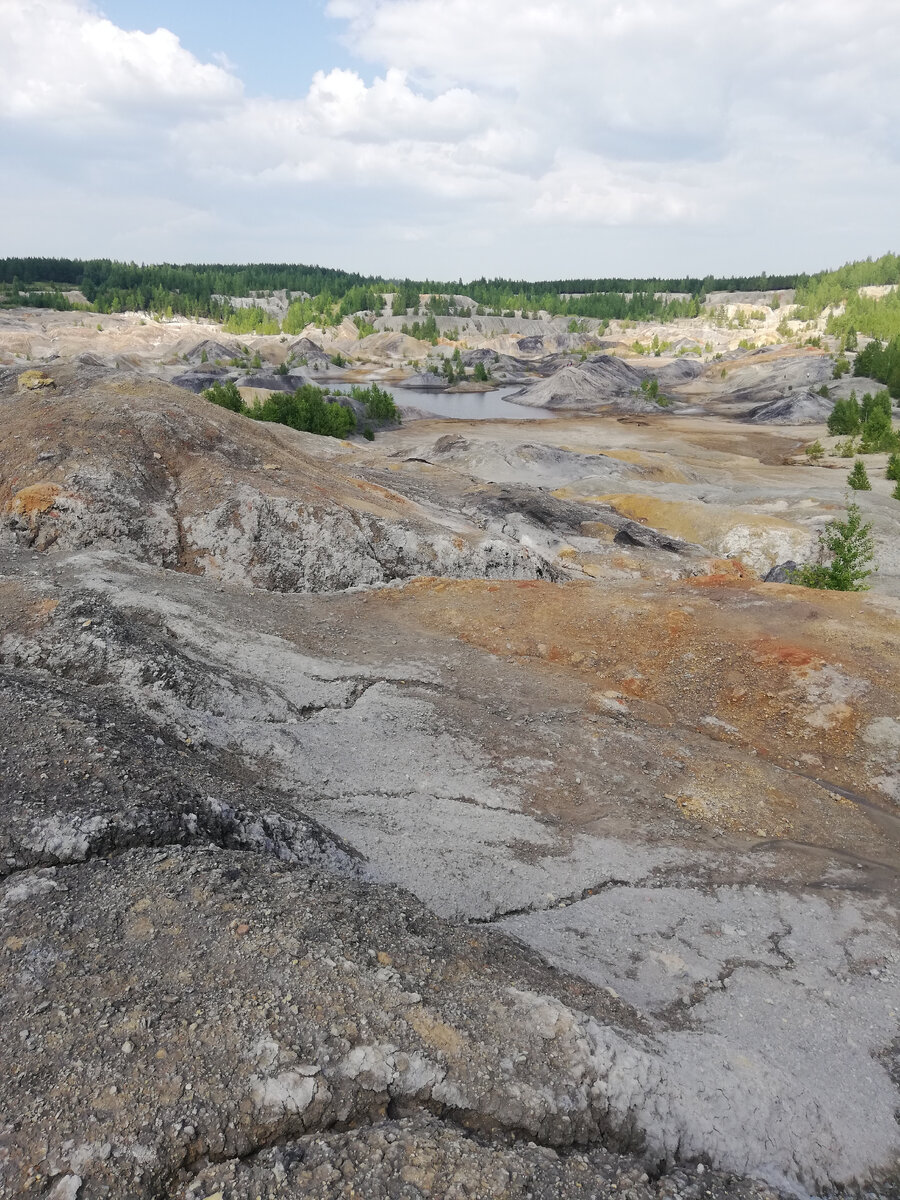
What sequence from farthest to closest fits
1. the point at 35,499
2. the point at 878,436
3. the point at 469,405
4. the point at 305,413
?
the point at 469,405 → the point at 878,436 → the point at 305,413 → the point at 35,499

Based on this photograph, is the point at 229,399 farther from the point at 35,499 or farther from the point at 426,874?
the point at 426,874

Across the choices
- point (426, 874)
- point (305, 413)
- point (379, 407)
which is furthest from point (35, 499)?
point (379, 407)

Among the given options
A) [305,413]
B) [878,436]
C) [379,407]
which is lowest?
[878,436]

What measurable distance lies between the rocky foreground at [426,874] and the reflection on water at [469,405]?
275 ft

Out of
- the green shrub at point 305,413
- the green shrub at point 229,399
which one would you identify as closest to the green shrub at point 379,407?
the green shrub at point 305,413

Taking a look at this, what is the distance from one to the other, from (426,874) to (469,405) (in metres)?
112

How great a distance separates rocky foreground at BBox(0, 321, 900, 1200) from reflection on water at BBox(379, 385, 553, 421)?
83.8 m

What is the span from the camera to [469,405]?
116312 millimetres

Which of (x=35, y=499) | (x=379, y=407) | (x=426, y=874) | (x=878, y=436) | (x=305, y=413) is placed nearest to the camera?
(x=426, y=874)

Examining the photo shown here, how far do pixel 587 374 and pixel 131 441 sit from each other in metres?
106

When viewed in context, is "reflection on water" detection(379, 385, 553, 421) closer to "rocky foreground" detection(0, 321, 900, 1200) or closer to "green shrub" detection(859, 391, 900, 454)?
"green shrub" detection(859, 391, 900, 454)

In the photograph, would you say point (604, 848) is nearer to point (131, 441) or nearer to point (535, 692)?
point (535, 692)

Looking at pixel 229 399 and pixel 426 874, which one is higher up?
pixel 229 399

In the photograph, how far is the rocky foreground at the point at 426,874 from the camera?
5473 mm
